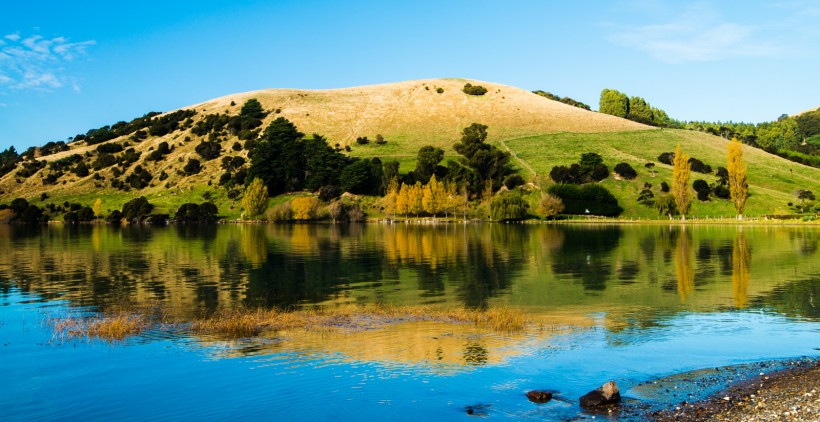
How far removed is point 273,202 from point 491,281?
4776 inches

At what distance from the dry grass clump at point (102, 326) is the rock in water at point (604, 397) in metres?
18.4

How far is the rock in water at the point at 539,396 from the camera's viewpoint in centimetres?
1745

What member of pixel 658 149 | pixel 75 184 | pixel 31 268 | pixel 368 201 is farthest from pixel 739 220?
pixel 75 184

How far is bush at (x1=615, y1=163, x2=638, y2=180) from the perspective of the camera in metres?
148

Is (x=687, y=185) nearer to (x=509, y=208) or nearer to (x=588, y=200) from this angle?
(x=588, y=200)

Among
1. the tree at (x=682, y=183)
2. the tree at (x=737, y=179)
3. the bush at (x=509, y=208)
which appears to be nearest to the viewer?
the tree at (x=737, y=179)

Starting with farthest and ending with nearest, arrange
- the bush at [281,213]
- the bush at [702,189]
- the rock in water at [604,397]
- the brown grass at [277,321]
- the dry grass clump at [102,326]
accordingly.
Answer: the bush at [281,213]
the bush at [702,189]
the brown grass at [277,321]
the dry grass clump at [102,326]
the rock in water at [604,397]

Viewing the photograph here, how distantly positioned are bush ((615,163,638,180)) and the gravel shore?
135 metres

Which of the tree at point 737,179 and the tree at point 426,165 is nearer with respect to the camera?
the tree at point 737,179

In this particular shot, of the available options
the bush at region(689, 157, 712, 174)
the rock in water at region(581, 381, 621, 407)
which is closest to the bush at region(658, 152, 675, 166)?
the bush at region(689, 157, 712, 174)

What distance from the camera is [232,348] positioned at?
937 inches

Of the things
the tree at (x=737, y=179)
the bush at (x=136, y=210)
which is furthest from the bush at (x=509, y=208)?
the bush at (x=136, y=210)

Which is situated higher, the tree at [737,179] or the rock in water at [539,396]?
the tree at [737,179]

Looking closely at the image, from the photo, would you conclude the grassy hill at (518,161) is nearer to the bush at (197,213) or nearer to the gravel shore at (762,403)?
the bush at (197,213)
